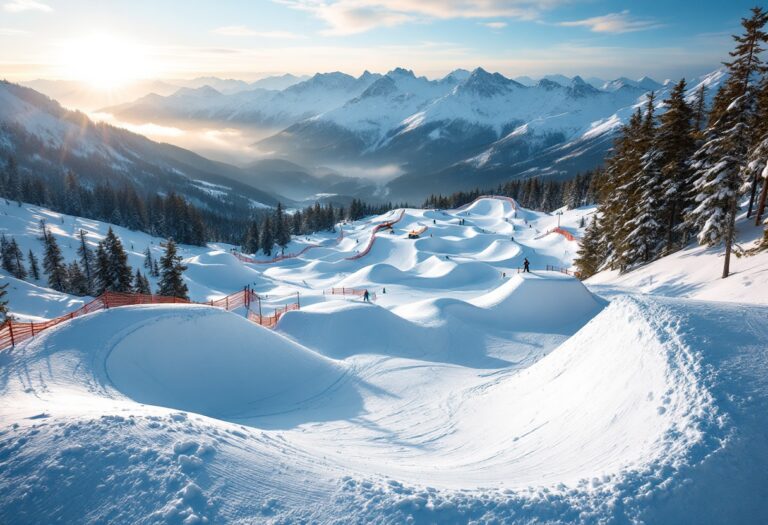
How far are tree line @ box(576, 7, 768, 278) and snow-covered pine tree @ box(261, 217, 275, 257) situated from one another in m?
62.8

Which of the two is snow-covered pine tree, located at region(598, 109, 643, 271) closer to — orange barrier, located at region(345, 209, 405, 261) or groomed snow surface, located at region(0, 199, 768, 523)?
groomed snow surface, located at region(0, 199, 768, 523)

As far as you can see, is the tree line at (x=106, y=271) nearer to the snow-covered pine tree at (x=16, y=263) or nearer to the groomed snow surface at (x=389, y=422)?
the snow-covered pine tree at (x=16, y=263)

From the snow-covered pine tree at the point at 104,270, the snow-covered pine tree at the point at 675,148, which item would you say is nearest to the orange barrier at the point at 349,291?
the snow-covered pine tree at the point at 104,270

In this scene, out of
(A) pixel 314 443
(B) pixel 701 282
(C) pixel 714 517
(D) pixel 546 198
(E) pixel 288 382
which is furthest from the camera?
(D) pixel 546 198

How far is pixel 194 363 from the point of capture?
1414 cm

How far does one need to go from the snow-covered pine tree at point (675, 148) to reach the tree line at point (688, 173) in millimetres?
63

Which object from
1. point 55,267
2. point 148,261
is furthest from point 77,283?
point 148,261

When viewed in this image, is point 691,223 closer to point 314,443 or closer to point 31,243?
point 314,443

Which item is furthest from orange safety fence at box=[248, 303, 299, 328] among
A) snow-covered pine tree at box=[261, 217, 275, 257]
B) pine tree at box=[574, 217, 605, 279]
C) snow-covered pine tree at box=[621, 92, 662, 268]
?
snow-covered pine tree at box=[261, 217, 275, 257]

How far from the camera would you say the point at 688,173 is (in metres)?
28.4

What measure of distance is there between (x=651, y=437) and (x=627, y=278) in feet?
91.0

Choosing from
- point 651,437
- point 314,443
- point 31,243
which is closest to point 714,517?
point 651,437

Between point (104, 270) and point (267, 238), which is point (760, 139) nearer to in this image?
point (104, 270)

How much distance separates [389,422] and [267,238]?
7657 cm
